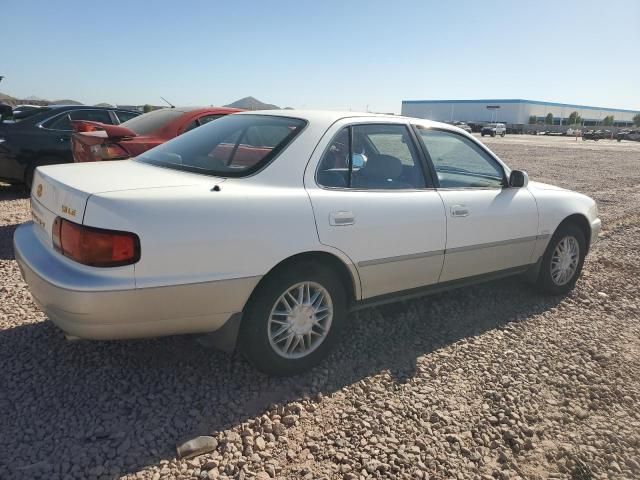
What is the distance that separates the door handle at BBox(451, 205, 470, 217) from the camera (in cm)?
365

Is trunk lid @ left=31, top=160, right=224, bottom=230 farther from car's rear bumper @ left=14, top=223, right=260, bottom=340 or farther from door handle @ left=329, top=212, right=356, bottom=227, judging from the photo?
door handle @ left=329, top=212, right=356, bottom=227

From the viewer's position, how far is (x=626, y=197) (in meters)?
11.2

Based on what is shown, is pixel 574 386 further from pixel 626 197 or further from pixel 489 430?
pixel 626 197

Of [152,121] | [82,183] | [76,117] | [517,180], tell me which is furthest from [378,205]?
[76,117]

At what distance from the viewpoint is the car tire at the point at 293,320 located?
2850 millimetres

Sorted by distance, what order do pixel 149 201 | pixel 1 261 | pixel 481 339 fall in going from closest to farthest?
pixel 149 201, pixel 481 339, pixel 1 261

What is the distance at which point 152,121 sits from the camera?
6273 mm

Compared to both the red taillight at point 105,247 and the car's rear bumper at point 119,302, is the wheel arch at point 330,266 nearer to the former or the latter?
the car's rear bumper at point 119,302

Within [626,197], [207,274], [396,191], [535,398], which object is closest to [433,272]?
[396,191]

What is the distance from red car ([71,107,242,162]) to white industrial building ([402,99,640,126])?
101m

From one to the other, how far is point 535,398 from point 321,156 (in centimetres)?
191

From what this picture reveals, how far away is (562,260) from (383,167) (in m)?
2.18

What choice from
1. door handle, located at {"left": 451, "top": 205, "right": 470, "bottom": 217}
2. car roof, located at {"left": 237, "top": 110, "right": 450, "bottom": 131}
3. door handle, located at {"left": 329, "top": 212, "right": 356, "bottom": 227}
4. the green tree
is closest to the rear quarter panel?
door handle, located at {"left": 329, "top": 212, "right": 356, "bottom": 227}

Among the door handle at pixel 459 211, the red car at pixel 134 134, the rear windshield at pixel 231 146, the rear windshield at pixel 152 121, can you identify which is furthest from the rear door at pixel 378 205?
the rear windshield at pixel 152 121
